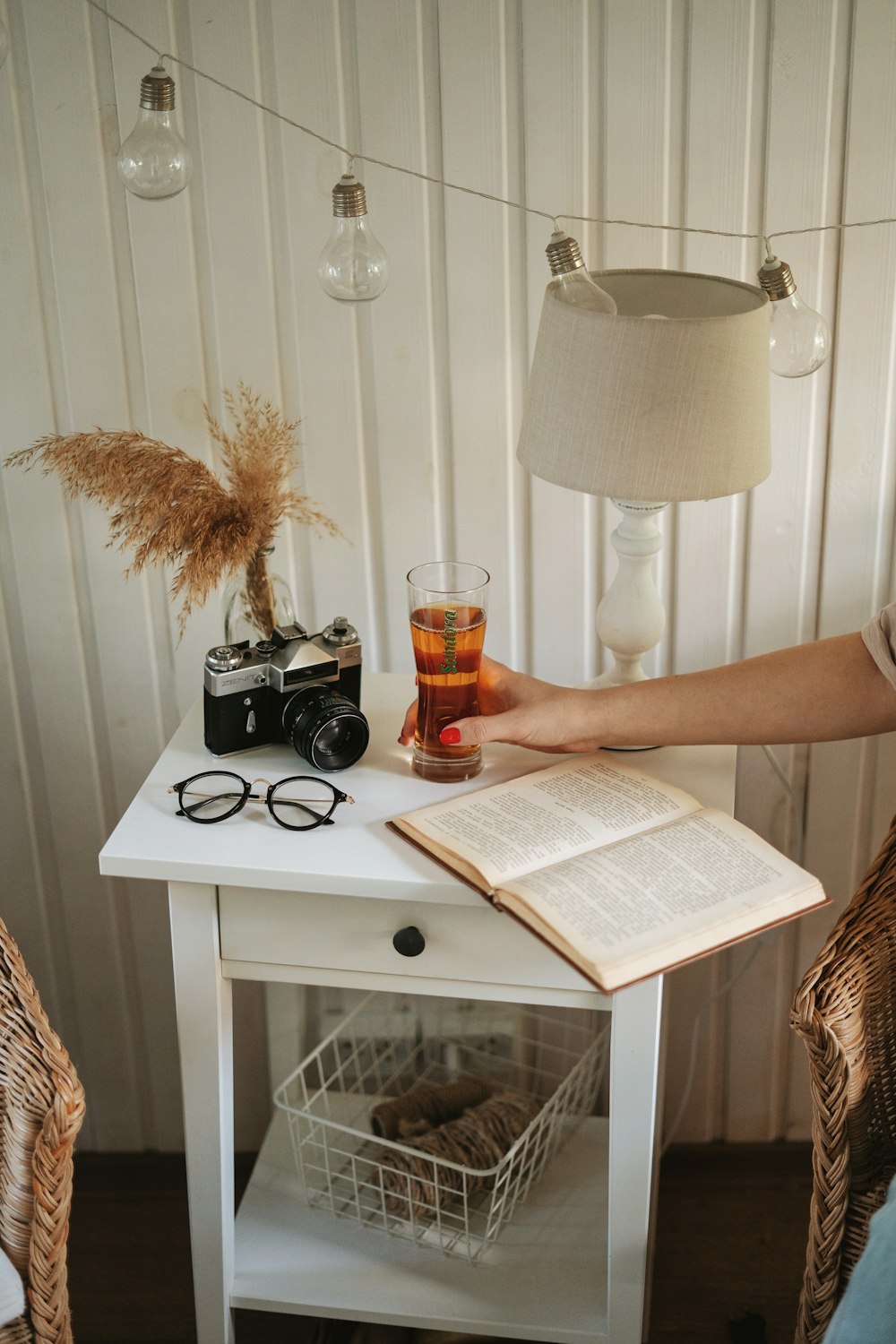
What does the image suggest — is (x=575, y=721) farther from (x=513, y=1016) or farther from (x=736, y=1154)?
(x=736, y=1154)

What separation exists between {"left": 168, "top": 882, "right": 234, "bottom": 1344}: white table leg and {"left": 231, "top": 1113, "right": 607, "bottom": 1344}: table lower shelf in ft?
0.12

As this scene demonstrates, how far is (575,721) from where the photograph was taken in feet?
3.78

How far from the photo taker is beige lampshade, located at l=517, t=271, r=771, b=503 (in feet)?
3.28

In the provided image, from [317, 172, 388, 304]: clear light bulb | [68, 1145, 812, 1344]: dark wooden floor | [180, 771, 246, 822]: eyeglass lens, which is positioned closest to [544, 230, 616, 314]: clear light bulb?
[317, 172, 388, 304]: clear light bulb

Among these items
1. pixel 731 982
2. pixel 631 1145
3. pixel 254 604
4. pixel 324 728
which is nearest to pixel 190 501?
pixel 254 604

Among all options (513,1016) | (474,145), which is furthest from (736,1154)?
(474,145)

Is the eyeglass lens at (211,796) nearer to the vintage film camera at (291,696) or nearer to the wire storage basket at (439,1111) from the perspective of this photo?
the vintage film camera at (291,696)

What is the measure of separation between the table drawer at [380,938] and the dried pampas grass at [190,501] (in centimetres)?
30

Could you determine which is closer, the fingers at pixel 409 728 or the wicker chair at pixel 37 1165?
the wicker chair at pixel 37 1165

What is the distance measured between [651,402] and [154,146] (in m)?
0.50

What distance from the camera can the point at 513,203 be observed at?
129 centimetres

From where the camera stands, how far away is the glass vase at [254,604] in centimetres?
121

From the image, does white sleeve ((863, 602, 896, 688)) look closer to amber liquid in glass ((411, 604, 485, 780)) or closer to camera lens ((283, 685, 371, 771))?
amber liquid in glass ((411, 604, 485, 780))

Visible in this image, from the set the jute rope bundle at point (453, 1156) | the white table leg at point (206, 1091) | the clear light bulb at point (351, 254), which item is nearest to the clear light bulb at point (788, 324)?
the clear light bulb at point (351, 254)
